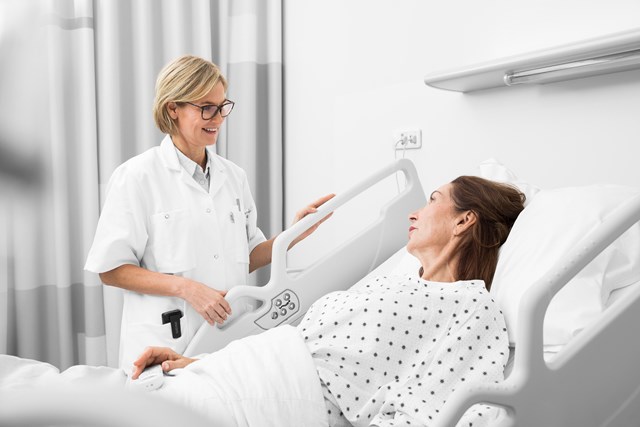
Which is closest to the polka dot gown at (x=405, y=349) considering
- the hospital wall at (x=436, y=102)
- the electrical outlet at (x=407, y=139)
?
the hospital wall at (x=436, y=102)

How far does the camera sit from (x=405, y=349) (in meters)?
1.35

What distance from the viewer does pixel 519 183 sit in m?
1.77

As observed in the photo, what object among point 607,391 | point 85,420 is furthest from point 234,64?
point 85,420

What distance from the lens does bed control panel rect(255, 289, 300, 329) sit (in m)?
1.74

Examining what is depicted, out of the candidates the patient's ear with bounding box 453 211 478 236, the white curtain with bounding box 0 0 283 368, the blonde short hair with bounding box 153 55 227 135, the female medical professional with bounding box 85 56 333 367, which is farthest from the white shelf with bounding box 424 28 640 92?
the white curtain with bounding box 0 0 283 368

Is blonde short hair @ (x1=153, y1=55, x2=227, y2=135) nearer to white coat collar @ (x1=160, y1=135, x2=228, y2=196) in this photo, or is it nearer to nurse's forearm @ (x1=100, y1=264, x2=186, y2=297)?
white coat collar @ (x1=160, y1=135, x2=228, y2=196)

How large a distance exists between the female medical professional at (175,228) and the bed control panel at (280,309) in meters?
0.13

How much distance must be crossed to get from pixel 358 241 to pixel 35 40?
1.77 meters

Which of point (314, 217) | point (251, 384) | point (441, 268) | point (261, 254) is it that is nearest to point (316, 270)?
point (314, 217)

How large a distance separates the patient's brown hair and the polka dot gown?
0.14 metres

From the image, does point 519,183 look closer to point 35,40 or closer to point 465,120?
point 465,120

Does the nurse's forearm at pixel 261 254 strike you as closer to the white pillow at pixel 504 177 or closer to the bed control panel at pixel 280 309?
the bed control panel at pixel 280 309

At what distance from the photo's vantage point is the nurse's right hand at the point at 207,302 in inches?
64.7

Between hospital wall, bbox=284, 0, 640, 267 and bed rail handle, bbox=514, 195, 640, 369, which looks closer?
bed rail handle, bbox=514, 195, 640, 369
